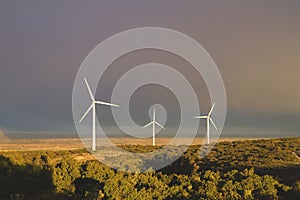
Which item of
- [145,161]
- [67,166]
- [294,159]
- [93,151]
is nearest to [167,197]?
[67,166]

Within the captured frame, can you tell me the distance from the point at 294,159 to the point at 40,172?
98.7 feet

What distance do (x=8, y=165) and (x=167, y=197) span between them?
811 inches

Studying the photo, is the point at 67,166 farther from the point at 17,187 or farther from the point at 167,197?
the point at 167,197

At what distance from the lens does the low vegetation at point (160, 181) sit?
3778cm

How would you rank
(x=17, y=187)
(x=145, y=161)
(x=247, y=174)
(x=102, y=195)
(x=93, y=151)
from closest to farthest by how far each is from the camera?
(x=102, y=195), (x=247, y=174), (x=17, y=187), (x=145, y=161), (x=93, y=151)

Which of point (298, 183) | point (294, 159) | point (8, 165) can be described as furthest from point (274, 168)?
point (8, 165)

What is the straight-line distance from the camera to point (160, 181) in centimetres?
4266

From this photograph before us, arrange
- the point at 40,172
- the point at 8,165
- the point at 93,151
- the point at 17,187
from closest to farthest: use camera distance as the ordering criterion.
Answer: the point at 17,187
the point at 40,172
the point at 8,165
the point at 93,151

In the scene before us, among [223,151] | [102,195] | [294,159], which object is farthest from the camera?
[223,151]

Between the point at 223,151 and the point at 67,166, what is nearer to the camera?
the point at 67,166

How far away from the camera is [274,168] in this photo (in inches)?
2106

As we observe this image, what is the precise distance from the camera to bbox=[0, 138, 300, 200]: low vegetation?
3778 cm

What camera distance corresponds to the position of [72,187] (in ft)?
145

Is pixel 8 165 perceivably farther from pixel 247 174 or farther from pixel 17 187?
pixel 247 174
